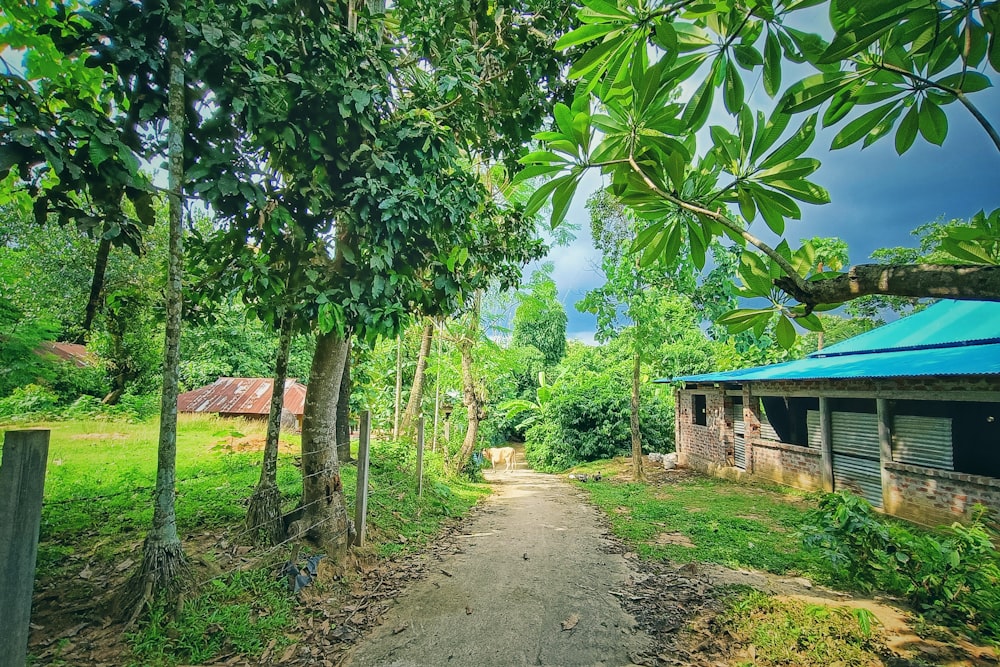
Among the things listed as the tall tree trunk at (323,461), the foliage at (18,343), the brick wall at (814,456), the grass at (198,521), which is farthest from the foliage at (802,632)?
the foliage at (18,343)

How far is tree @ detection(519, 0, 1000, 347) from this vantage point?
1.19 meters

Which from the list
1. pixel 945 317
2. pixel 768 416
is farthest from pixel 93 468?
pixel 945 317

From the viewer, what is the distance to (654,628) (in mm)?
3936

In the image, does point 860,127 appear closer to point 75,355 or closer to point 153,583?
point 153,583

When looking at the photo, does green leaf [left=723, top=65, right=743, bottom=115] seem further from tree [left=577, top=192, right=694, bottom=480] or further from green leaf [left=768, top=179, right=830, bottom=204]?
tree [left=577, top=192, right=694, bottom=480]

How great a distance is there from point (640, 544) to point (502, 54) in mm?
6531

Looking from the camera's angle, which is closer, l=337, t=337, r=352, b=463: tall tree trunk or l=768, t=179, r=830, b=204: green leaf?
l=768, t=179, r=830, b=204: green leaf

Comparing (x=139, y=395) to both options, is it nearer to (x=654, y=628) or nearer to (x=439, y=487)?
(x=439, y=487)

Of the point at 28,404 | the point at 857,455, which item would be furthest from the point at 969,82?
the point at 28,404

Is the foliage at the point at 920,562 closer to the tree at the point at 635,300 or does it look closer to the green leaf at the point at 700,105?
the green leaf at the point at 700,105

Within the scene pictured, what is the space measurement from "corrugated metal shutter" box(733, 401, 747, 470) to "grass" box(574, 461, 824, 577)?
0.98 m

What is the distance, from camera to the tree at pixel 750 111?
1.19 meters

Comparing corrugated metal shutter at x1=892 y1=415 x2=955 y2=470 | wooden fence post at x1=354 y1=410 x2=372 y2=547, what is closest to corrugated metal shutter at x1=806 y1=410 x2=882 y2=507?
corrugated metal shutter at x1=892 y1=415 x2=955 y2=470

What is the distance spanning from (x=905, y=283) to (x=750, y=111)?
2.36 ft
